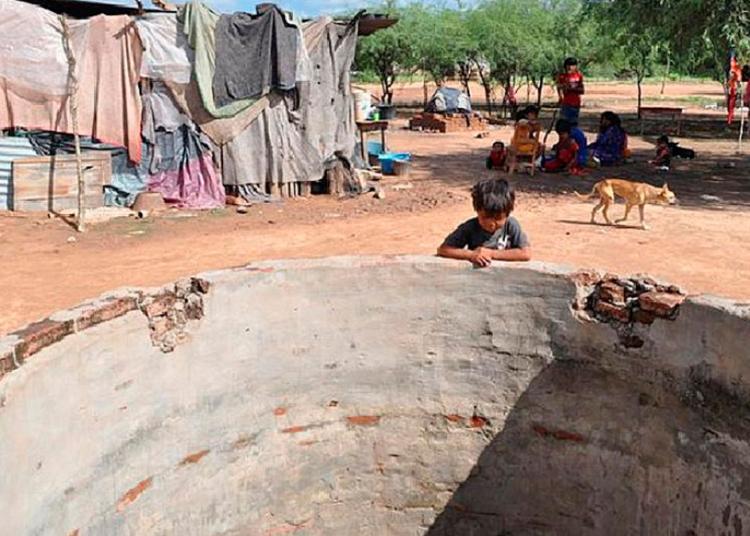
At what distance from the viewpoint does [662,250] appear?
26.9 feet

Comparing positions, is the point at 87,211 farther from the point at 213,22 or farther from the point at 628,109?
the point at 628,109

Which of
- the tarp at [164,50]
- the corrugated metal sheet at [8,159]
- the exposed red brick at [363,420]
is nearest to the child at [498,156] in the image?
the tarp at [164,50]

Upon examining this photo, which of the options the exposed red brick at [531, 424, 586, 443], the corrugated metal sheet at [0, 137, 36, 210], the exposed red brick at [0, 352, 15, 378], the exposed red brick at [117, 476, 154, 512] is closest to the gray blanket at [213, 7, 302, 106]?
the corrugated metal sheet at [0, 137, 36, 210]

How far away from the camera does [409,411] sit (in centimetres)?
448

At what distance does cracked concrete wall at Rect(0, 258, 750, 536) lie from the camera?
3.63 metres

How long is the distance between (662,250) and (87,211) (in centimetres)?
709

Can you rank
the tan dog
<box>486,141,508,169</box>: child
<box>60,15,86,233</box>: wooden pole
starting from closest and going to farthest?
the tan dog, <box>60,15,86,233</box>: wooden pole, <box>486,141,508,169</box>: child

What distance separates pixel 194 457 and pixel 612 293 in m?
2.27

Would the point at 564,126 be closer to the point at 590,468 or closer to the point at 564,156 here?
the point at 564,156

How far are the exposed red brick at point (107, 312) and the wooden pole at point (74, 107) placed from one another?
6346 millimetres

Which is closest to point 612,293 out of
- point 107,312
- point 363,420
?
point 363,420

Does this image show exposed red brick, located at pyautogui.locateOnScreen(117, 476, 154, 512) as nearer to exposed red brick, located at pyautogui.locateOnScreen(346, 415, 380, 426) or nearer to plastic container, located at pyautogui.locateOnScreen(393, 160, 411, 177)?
exposed red brick, located at pyautogui.locateOnScreen(346, 415, 380, 426)

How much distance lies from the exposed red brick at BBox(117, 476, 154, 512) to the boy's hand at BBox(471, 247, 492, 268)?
1.97 m

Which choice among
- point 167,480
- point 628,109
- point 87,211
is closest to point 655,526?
point 167,480
